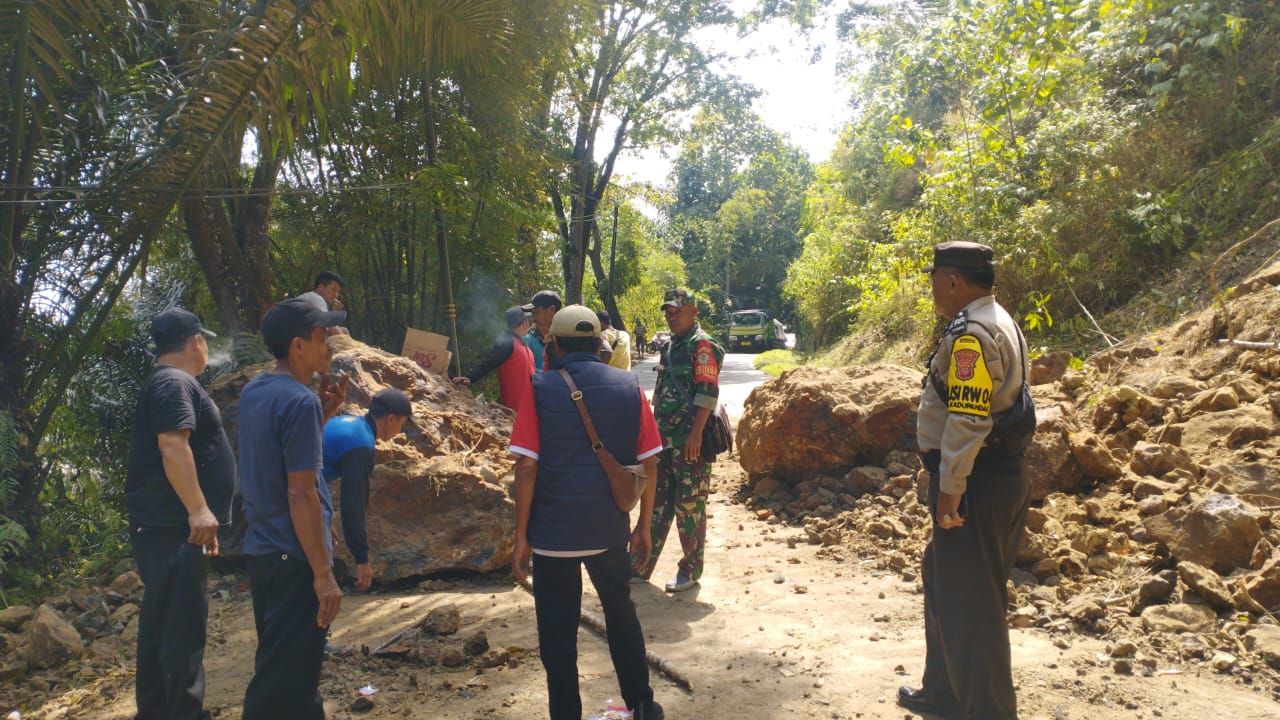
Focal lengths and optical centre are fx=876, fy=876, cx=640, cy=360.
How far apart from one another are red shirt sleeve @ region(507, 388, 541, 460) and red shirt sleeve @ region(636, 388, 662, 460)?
40 cm

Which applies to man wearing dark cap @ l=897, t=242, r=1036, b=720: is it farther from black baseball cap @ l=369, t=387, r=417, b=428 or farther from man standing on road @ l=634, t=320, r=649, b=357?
man standing on road @ l=634, t=320, r=649, b=357

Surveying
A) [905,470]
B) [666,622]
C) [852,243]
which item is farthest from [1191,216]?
[852,243]

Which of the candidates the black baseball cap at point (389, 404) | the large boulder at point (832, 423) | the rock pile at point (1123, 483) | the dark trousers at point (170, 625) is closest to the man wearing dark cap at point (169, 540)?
the dark trousers at point (170, 625)

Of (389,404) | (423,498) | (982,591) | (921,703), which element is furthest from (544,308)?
(982,591)

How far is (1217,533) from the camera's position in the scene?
4477 millimetres

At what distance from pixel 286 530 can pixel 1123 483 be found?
5.09 m

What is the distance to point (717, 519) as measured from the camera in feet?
25.1

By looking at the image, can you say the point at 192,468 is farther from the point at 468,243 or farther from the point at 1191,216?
the point at 1191,216

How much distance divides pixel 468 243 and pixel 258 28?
5001mm

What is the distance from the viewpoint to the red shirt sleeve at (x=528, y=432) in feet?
10.8

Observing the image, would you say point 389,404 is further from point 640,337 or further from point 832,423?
point 640,337

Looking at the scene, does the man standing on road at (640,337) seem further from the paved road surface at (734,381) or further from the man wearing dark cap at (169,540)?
the man wearing dark cap at (169,540)

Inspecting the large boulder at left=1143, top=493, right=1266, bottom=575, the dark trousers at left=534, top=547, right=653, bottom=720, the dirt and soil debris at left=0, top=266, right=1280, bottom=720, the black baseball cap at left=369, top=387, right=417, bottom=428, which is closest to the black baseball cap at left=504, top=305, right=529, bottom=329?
the dirt and soil debris at left=0, top=266, right=1280, bottom=720

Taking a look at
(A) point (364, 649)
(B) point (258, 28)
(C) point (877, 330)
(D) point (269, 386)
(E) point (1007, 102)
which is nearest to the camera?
(D) point (269, 386)
